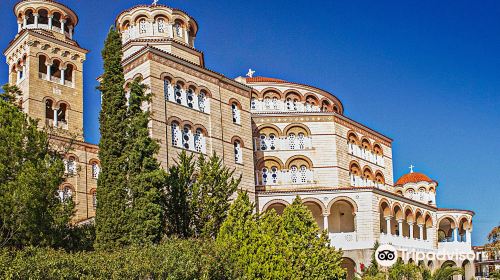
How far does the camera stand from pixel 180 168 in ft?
86.2

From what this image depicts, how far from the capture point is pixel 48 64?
42.0m

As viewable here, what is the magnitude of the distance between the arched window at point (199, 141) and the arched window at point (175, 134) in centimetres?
122

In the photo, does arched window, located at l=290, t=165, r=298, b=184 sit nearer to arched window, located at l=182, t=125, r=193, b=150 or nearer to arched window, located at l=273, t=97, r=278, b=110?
arched window, located at l=273, t=97, r=278, b=110

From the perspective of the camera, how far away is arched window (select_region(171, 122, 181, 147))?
3127 cm

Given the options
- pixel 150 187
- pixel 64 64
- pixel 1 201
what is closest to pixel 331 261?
pixel 150 187

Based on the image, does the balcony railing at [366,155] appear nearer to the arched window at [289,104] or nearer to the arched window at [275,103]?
the arched window at [289,104]

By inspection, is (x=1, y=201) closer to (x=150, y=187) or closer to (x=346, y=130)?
(x=150, y=187)

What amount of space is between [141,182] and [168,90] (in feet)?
33.4

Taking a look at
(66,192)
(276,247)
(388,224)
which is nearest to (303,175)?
(388,224)

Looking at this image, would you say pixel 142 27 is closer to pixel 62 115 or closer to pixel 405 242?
pixel 62 115

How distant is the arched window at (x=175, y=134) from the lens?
3127 cm

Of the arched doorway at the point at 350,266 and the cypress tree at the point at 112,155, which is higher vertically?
the cypress tree at the point at 112,155

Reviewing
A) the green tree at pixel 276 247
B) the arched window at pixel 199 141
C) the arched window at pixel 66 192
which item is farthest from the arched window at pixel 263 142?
the green tree at pixel 276 247

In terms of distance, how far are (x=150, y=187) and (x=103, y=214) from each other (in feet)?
6.14
